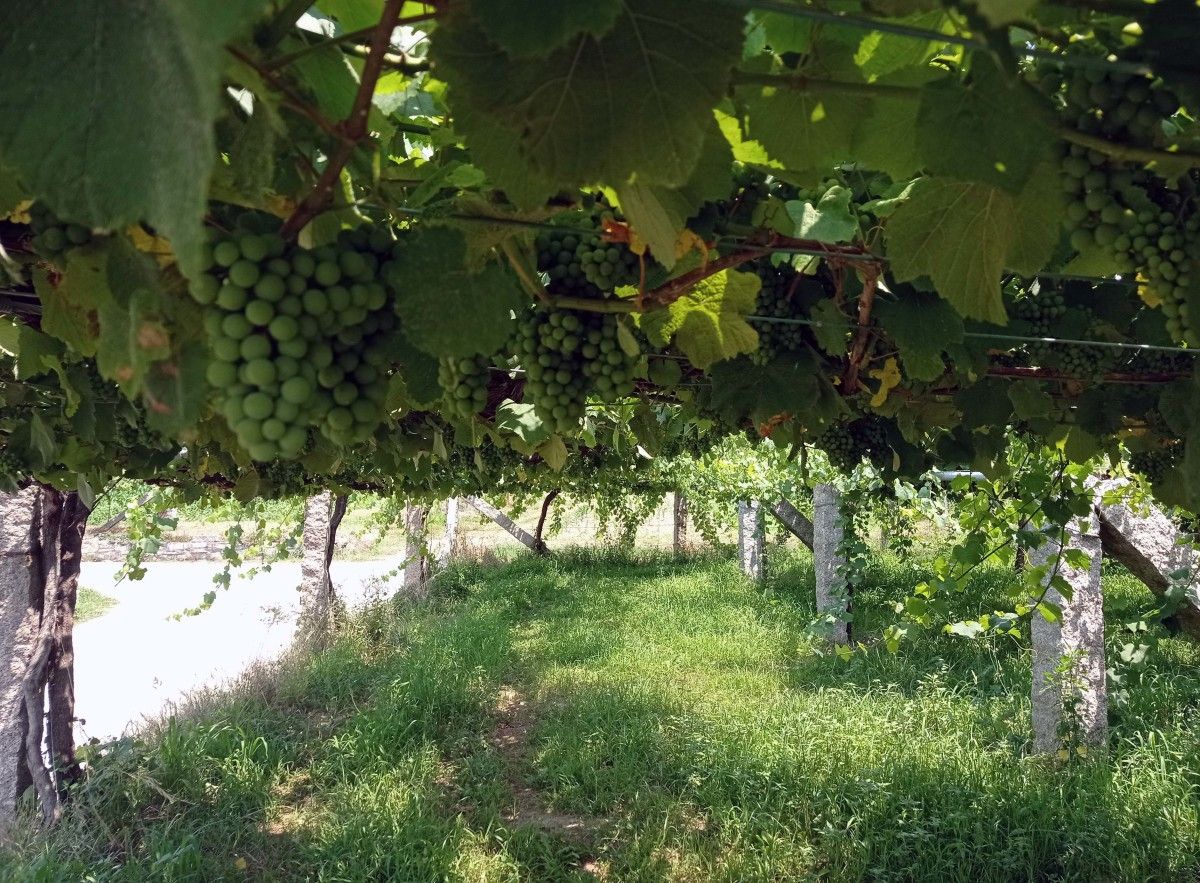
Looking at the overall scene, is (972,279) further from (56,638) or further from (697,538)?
(697,538)

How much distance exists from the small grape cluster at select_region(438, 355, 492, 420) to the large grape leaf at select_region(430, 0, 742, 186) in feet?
1.93

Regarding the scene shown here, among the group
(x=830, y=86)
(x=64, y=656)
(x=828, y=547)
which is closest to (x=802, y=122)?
(x=830, y=86)

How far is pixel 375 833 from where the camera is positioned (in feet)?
15.0

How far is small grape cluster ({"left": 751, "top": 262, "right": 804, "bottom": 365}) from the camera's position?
1599 millimetres

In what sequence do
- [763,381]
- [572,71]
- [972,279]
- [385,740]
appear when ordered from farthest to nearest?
[385,740]
[763,381]
[972,279]
[572,71]

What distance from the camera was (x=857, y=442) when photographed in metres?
2.79

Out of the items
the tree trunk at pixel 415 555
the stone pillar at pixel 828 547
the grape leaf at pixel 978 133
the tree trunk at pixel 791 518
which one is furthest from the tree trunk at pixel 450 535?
the grape leaf at pixel 978 133

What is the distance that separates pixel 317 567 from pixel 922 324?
819cm

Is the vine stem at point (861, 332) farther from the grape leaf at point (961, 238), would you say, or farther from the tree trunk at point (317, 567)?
the tree trunk at point (317, 567)

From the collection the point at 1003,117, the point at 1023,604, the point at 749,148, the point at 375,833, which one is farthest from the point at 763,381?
the point at 375,833

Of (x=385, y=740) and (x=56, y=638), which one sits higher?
(x=56, y=638)

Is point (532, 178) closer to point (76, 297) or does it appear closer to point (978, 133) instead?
point (978, 133)

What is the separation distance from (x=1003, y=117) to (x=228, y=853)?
5295 millimetres

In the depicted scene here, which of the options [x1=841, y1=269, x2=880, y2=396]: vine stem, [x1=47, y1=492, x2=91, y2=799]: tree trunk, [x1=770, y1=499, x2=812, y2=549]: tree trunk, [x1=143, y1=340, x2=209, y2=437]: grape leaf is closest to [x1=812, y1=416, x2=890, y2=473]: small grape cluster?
[x1=841, y1=269, x2=880, y2=396]: vine stem
